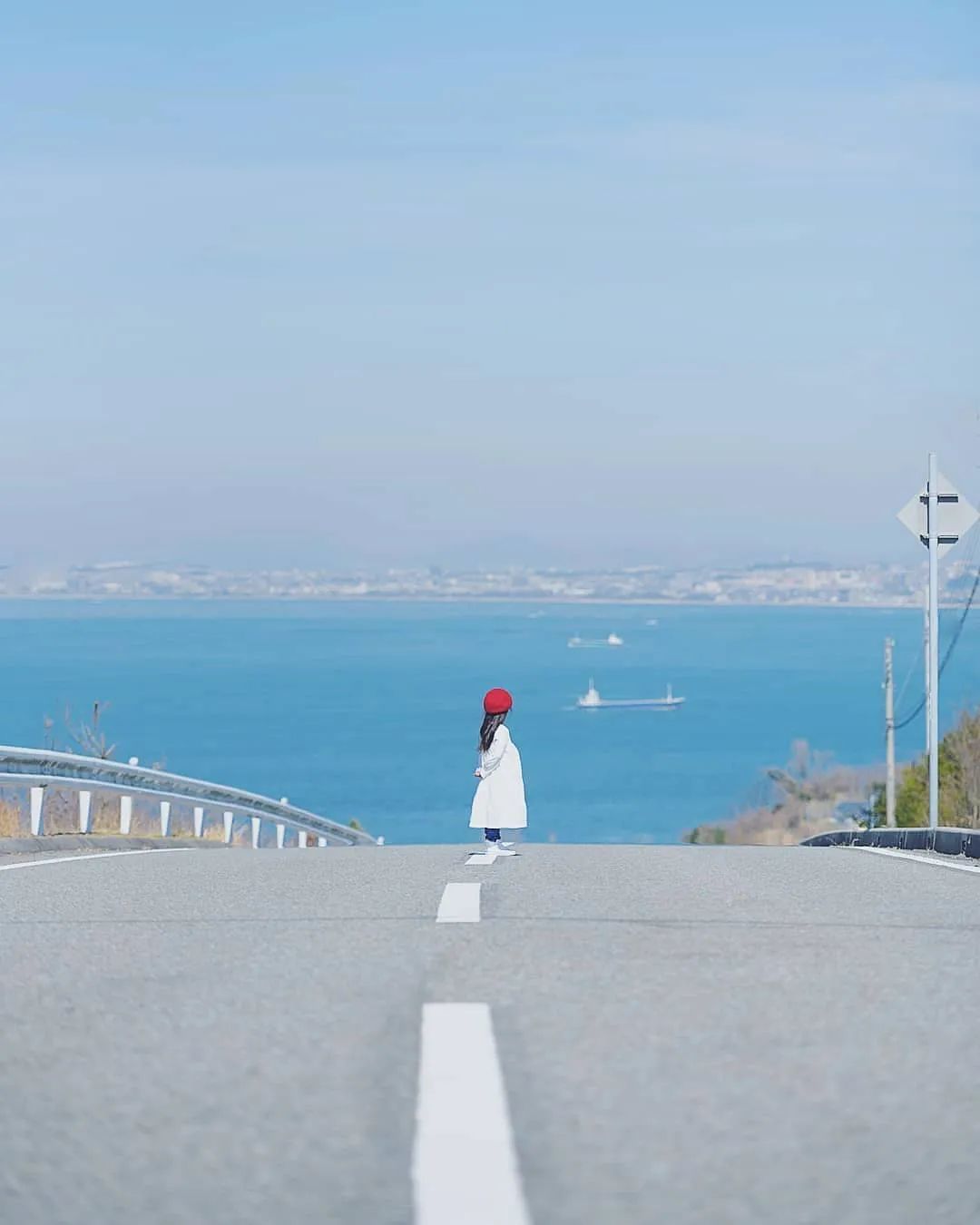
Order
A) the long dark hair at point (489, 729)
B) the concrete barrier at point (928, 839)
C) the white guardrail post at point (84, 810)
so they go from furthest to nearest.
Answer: the white guardrail post at point (84, 810), the concrete barrier at point (928, 839), the long dark hair at point (489, 729)

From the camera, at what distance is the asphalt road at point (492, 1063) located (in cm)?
424

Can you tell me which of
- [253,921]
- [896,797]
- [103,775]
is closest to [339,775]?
[896,797]

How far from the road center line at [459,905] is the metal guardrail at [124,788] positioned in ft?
27.7

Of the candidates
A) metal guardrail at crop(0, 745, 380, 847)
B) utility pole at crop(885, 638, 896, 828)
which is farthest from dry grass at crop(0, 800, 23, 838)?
utility pole at crop(885, 638, 896, 828)

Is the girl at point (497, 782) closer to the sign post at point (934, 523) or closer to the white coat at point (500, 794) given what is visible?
the white coat at point (500, 794)

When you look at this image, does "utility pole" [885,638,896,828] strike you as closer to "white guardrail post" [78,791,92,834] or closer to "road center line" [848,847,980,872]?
"road center line" [848,847,980,872]

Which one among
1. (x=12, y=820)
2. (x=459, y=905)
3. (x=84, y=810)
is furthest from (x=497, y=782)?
(x=12, y=820)

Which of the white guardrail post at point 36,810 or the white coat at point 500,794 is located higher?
the white coat at point 500,794

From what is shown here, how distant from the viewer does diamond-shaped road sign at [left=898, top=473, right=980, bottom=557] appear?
20.8 m

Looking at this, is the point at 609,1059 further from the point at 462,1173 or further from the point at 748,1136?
the point at 462,1173

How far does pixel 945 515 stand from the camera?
2089cm

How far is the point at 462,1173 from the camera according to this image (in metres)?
4.36

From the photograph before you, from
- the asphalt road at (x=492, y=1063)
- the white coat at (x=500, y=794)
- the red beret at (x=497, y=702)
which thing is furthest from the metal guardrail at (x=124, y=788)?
the asphalt road at (x=492, y=1063)

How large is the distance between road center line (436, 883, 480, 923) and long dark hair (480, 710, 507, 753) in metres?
3.96
